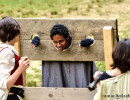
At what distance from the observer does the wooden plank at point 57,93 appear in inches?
198

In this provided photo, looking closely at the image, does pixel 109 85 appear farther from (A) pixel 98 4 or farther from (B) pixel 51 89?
(A) pixel 98 4

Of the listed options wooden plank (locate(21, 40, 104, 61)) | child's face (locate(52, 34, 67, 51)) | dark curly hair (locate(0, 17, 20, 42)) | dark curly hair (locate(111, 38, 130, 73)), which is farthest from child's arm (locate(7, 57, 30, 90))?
wooden plank (locate(21, 40, 104, 61))

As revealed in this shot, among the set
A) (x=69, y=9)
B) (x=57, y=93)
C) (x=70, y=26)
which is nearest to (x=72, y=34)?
(x=70, y=26)

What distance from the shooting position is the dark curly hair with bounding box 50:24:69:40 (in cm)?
498

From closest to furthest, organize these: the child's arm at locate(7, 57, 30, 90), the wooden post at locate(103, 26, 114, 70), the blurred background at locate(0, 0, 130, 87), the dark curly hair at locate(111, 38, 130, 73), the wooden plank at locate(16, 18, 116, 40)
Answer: the dark curly hair at locate(111, 38, 130, 73) < the child's arm at locate(7, 57, 30, 90) < the wooden post at locate(103, 26, 114, 70) < the wooden plank at locate(16, 18, 116, 40) < the blurred background at locate(0, 0, 130, 87)

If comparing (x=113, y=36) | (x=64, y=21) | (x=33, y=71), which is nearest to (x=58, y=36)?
(x=64, y=21)

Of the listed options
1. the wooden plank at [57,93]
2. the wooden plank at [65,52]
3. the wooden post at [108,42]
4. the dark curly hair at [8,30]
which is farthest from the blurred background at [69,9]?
the dark curly hair at [8,30]

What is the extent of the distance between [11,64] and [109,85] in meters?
0.95

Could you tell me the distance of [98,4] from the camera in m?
13.8

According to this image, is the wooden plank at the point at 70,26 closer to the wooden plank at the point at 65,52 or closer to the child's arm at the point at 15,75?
the wooden plank at the point at 65,52

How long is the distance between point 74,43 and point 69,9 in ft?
26.9

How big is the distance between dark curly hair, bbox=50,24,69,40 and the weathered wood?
13 cm

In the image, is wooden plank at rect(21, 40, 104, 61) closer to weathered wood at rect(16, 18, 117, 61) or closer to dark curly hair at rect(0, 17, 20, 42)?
weathered wood at rect(16, 18, 117, 61)

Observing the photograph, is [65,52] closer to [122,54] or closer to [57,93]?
[57,93]
